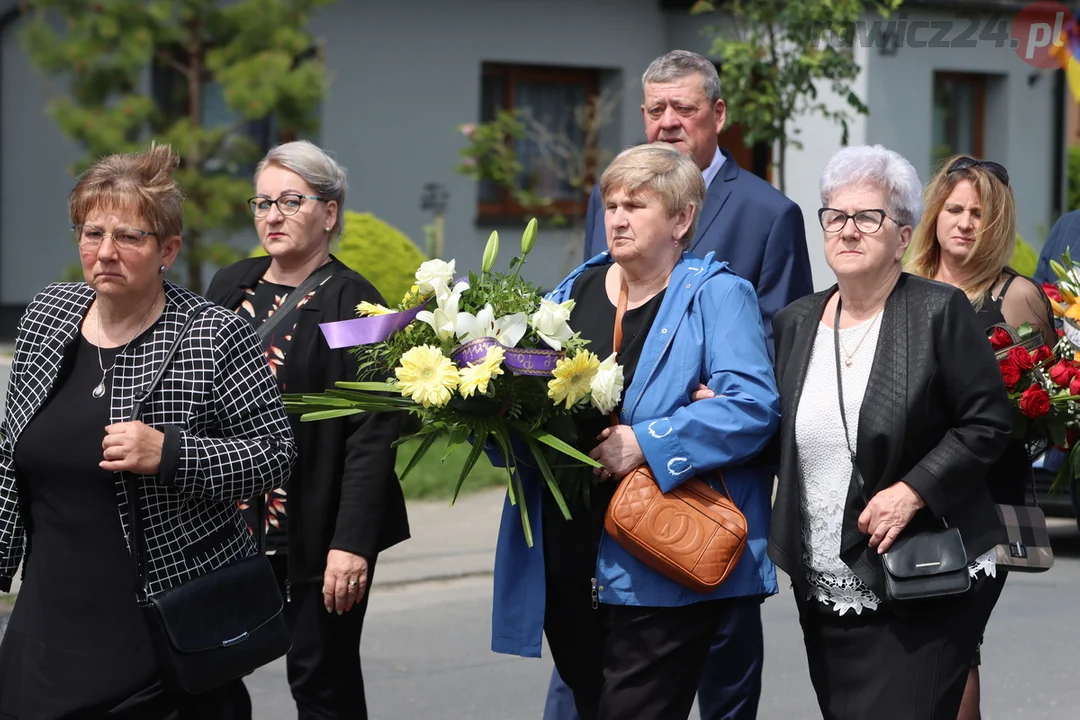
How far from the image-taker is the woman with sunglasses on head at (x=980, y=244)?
4.48 metres

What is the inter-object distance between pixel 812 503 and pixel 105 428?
1.68 m

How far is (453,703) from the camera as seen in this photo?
5871mm

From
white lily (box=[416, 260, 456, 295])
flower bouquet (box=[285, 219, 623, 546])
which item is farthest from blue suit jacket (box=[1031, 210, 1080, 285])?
white lily (box=[416, 260, 456, 295])

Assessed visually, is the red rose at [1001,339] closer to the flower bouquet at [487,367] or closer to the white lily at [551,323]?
the flower bouquet at [487,367]

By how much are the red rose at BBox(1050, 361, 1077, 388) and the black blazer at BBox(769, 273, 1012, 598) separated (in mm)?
646

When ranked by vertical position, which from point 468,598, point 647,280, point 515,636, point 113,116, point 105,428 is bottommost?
point 468,598

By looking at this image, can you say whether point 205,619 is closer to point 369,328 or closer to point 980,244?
point 369,328

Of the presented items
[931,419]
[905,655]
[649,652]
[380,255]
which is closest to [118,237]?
[649,652]

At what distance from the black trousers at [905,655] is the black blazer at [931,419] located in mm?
118

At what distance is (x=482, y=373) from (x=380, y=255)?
689 centimetres

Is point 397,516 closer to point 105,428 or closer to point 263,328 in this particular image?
point 263,328

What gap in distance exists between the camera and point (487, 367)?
3.31 meters

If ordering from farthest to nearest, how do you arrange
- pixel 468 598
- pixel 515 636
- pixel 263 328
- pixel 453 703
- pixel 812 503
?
pixel 468 598 → pixel 453 703 → pixel 263 328 → pixel 515 636 → pixel 812 503

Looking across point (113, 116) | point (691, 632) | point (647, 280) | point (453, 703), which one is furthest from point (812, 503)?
point (113, 116)
